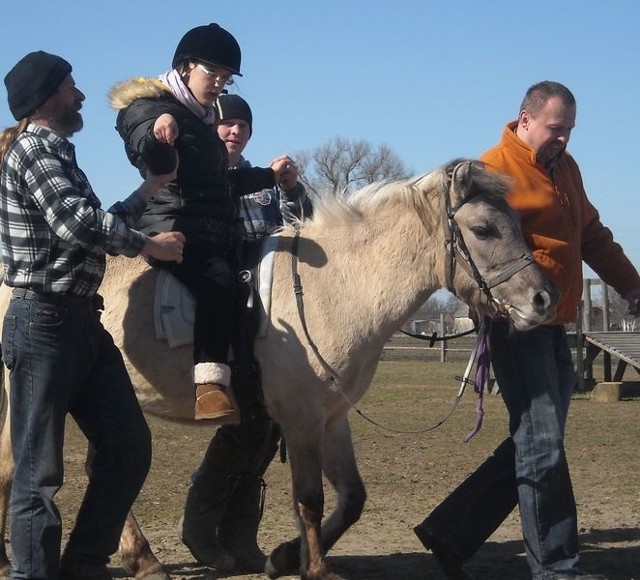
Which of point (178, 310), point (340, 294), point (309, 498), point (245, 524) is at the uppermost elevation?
point (340, 294)

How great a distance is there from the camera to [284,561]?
5988 mm

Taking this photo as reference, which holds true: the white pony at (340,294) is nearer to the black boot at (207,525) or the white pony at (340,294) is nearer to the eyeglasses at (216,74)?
the black boot at (207,525)

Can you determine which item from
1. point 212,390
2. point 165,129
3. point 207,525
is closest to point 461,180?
point 165,129

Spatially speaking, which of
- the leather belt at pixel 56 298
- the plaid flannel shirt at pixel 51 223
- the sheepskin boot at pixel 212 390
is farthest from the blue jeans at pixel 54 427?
the sheepskin boot at pixel 212 390

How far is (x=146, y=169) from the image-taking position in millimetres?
5270

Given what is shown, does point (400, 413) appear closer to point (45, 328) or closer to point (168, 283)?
point (168, 283)

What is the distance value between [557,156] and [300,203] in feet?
5.32

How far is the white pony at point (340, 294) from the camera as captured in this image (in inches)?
215

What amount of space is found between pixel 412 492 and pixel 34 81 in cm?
546

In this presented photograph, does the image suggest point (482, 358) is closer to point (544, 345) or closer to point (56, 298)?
point (544, 345)

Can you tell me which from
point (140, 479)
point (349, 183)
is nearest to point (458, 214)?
point (349, 183)

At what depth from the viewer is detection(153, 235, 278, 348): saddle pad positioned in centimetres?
558

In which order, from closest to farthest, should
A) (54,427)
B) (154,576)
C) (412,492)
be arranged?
(54,427), (154,576), (412,492)

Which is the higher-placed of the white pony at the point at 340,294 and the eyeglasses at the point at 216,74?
the eyeglasses at the point at 216,74
